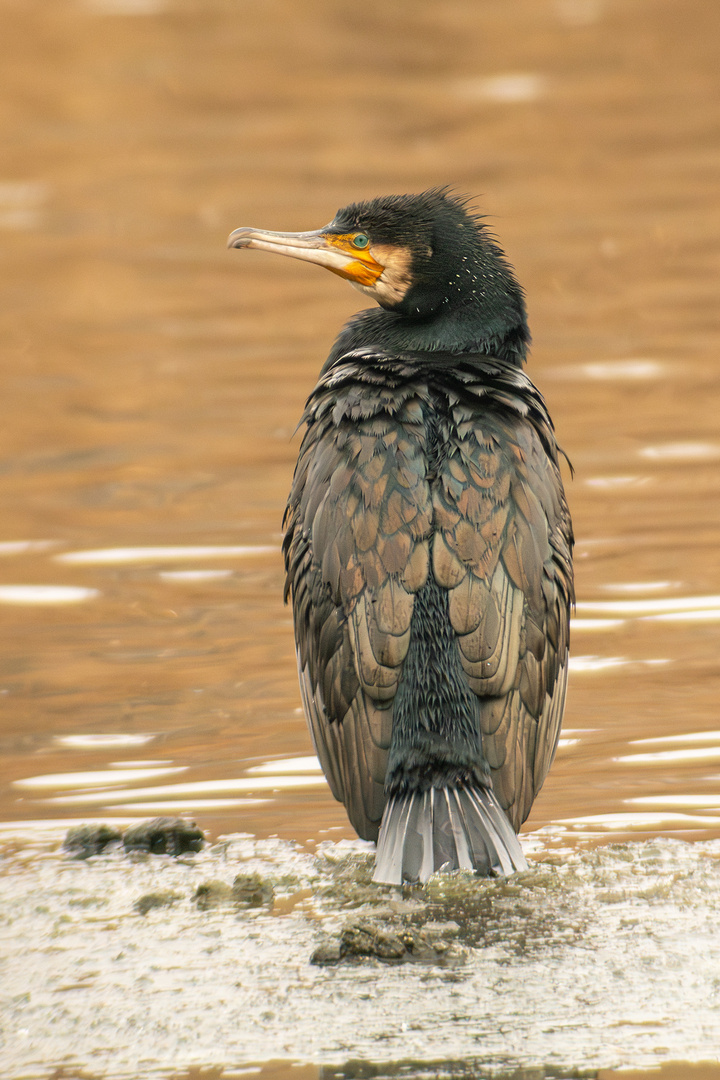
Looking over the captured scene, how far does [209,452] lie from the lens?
884 centimetres

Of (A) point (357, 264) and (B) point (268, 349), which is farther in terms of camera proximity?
(B) point (268, 349)

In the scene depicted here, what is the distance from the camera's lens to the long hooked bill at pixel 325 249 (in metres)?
4.90

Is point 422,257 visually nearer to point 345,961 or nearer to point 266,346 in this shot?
point 345,961

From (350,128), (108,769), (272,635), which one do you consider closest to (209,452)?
(272,635)

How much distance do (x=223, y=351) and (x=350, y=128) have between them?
5.32 metres

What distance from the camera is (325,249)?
498 centimetres

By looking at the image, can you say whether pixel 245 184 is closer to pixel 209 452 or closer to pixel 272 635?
pixel 209 452

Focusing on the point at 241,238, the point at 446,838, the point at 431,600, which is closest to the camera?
the point at 446,838

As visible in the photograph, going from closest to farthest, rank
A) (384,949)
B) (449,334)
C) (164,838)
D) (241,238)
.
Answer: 1. (384,949)
2. (164,838)
3. (449,334)
4. (241,238)

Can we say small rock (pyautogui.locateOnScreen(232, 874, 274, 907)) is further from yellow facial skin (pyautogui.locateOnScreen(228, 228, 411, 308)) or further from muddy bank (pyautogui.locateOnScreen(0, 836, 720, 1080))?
yellow facial skin (pyautogui.locateOnScreen(228, 228, 411, 308))

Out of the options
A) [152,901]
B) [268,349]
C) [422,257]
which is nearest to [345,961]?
[152,901]

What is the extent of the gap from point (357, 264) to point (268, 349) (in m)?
5.87

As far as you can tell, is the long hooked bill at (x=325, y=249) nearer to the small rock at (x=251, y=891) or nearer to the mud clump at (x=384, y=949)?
the small rock at (x=251, y=891)

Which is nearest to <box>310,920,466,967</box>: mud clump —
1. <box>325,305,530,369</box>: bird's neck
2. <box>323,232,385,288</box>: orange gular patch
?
<box>325,305,530,369</box>: bird's neck
